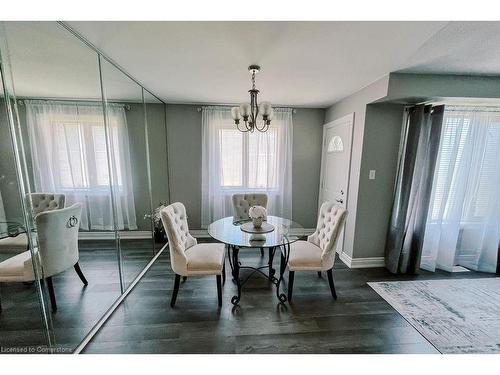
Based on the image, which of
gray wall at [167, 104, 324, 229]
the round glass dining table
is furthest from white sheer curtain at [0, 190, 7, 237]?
gray wall at [167, 104, 324, 229]

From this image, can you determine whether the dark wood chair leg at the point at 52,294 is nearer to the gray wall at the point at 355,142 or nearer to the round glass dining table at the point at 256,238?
the round glass dining table at the point at 256,238

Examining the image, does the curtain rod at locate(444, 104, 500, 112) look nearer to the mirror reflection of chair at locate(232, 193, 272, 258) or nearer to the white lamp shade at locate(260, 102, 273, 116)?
the white lamp shade at locate(260, 102, 273, 116)

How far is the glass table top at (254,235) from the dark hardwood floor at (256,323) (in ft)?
2.15

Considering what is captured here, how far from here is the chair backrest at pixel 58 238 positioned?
49.1 inches

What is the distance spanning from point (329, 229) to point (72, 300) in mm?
2419

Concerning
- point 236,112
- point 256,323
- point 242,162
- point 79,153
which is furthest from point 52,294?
point 242,162

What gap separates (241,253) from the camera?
299 cm

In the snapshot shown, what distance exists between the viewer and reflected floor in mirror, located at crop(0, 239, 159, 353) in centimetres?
121

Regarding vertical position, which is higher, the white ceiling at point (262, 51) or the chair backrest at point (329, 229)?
the white ceiling at point (262, 51)

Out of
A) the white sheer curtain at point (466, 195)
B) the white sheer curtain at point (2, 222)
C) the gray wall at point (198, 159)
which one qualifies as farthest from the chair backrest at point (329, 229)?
the white sheer curtain at point (2, 222)

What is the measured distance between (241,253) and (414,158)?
2.60m

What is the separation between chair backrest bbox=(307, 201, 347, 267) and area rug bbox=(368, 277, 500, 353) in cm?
78

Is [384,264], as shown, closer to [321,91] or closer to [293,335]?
[293,335]

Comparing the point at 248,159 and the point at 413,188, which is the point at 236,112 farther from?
the point at 413,188
